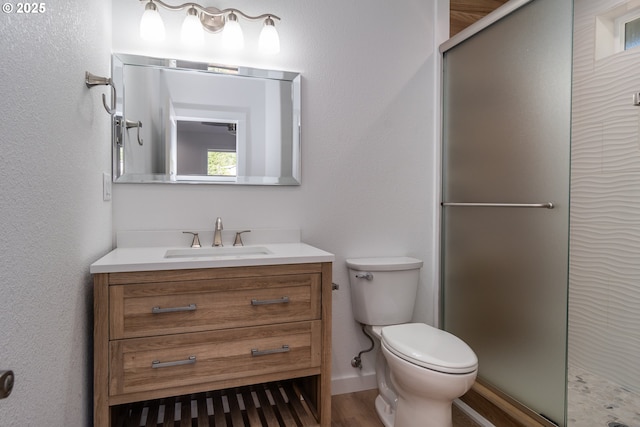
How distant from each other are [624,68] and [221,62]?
7.07 feet

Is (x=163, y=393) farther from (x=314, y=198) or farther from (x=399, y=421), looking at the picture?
(x=314, y=198)

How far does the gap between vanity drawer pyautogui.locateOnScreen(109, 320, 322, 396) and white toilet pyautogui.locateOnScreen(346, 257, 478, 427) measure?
0.38 meters

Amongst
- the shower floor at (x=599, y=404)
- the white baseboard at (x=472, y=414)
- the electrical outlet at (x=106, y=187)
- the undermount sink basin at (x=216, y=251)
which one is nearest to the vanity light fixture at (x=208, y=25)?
the electrical outlet at (x=106, y=187)

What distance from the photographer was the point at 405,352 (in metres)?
1.46

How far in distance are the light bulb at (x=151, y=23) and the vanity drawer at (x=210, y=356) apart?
4.38 ft

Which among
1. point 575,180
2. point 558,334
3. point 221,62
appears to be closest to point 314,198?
point 221,62

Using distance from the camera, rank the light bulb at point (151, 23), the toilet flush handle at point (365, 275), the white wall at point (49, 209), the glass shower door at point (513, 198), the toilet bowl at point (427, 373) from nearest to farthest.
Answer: the white wall at point (49, 209) → the toilet bowl at point (427, 373) → the glass shower door at point (513, 198) → the light bulb at point (151, 23) → the toilet flush handle at point (365, 275)

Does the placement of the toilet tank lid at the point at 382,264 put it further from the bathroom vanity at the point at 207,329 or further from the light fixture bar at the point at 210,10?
the light fixture bar at the point at 210,10

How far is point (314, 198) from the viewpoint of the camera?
1.99m

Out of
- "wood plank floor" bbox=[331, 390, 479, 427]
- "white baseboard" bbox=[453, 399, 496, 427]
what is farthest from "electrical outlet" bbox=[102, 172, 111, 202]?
"white baseboard" bbox=[453, 399, 496, 427]

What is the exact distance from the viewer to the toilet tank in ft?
6.21

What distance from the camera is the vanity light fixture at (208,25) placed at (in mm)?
1669

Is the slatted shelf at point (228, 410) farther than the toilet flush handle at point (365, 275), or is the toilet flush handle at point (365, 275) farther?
the toilet flush handle at point (365, 275)

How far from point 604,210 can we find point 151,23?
8.36 feet
